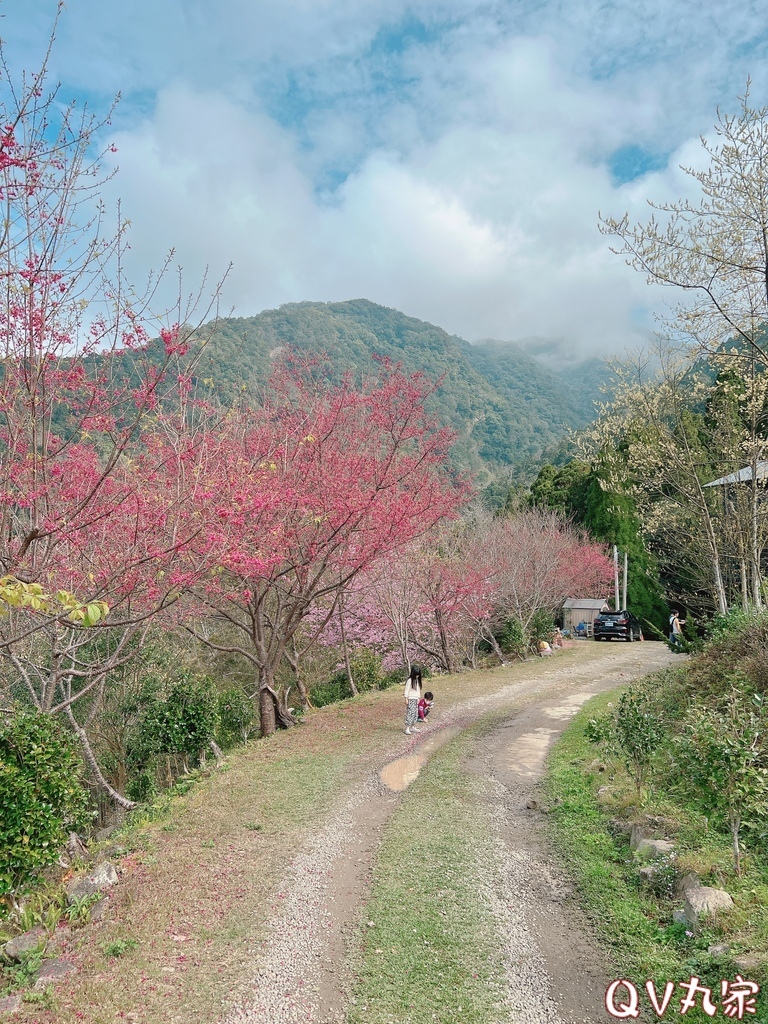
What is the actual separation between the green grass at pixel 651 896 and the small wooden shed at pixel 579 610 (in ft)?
82.0

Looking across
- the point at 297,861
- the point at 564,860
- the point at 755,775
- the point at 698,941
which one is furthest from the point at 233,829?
the point at 755,775

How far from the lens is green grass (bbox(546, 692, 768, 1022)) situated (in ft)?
13.1

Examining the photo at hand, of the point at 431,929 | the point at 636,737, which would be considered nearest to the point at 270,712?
the point at 636,737

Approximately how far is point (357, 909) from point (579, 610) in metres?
28.9

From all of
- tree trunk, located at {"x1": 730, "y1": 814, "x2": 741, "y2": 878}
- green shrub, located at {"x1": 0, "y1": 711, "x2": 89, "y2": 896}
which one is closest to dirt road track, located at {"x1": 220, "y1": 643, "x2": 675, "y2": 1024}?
tree trunk, located at {"x1": 730, "y1": 814, "x2": 741, "y2": 878}

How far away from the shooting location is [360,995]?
405 centimetres

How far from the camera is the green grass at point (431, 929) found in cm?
390

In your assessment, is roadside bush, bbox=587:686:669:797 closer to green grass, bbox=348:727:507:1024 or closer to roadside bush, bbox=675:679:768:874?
roadside bush, bbox=675:679:768:874

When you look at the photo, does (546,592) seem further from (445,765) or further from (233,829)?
(233,829)

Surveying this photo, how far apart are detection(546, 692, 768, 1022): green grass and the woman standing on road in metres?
3.79

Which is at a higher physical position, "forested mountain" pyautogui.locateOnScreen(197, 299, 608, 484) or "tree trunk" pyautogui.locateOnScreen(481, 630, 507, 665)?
"forested mountain" pyautogui.locateOnScreen(197, 299, 608, 484)

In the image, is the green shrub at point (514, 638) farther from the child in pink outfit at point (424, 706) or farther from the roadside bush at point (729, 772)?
the roadside bush at point (729, 772)

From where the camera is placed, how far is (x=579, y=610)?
31.9 metres

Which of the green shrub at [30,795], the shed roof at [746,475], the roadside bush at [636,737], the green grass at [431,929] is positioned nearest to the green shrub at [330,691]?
the green grass at [431,929]
